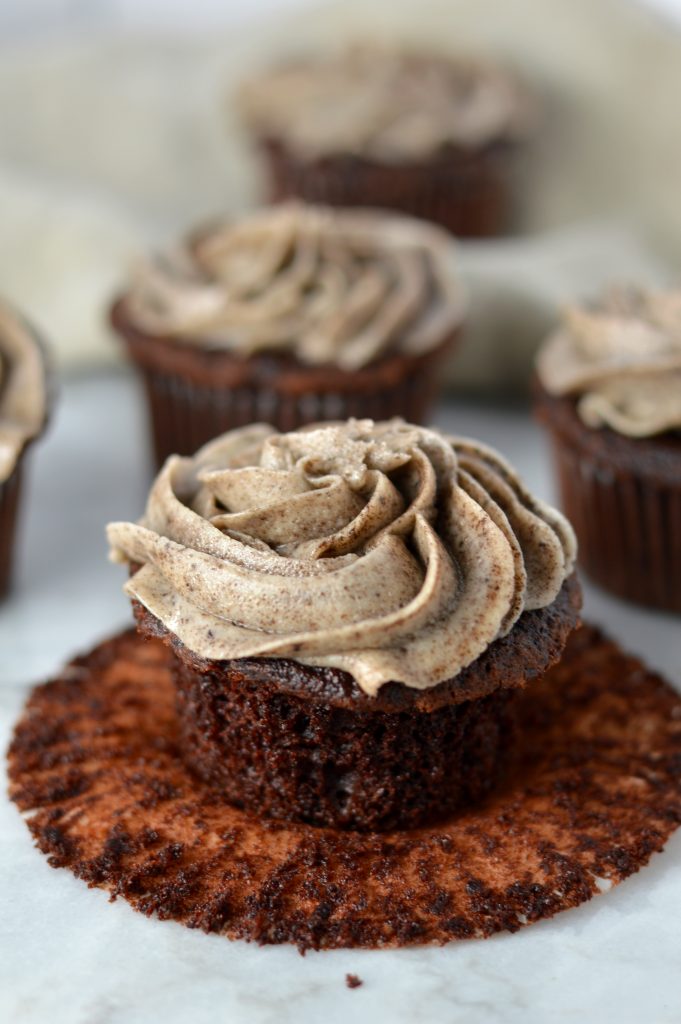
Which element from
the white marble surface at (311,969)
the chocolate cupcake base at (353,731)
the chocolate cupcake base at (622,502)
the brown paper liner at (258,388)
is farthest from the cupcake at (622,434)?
the white marble surface at (311,969)

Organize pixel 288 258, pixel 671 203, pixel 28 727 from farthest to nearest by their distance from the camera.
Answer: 1. pixel 671 203
2. pixel 288 258
3. pixel 28 727

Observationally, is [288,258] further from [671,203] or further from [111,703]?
[671,203]

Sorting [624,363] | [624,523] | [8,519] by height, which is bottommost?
[624,523]

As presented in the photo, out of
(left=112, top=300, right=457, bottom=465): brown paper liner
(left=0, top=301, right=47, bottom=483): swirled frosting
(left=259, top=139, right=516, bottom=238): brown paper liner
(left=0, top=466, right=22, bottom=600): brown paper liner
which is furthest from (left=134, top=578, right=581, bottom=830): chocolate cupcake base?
(left=259, top=139, right=516, bottom=238): brown paper liner

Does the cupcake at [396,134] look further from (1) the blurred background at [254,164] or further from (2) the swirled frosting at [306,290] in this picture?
(2) the swirled frosting at [306,290]

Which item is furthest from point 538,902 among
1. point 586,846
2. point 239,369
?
point 239,369

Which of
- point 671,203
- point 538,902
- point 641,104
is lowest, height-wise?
point 538,902

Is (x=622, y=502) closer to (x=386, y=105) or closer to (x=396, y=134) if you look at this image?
(x=396, y=134)

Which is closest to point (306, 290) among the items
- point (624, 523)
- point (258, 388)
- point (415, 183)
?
point (258, 388)
